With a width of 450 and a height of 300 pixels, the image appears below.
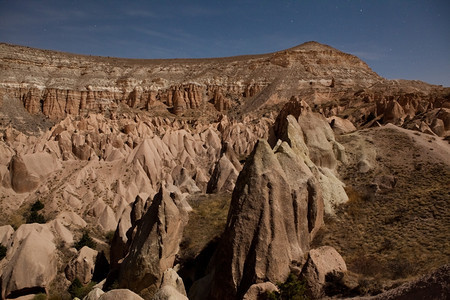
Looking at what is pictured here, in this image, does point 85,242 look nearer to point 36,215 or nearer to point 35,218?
point 35,218

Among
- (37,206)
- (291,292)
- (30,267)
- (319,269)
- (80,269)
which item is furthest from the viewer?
(37,206)

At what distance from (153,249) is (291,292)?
6.04 m

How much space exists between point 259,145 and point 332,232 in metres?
4.58

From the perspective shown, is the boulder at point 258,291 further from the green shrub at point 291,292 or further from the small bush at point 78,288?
the small bush at point 78,288

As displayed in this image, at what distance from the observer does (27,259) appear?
16.6m

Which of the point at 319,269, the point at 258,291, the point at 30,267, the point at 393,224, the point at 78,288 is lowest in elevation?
the point at 78,288

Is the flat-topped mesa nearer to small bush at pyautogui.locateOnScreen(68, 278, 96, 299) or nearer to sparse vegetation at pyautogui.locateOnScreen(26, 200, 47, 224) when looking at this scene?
sparse vegetation at pyautogui.locateOnScreen(26, 200, 47, 224)

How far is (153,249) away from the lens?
1331 cm

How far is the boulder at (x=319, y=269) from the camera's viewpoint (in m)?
9.62

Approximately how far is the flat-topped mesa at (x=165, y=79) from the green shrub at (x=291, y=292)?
79.1m

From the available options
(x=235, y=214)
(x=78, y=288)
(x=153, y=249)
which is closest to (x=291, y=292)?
(x=235, y=214)

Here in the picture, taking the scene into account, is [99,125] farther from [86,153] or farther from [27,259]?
[27,259]

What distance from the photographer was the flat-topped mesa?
86.9 meters

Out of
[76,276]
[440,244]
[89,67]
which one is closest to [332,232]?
[440,244]
